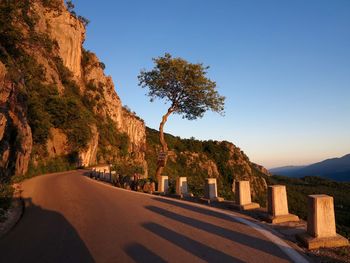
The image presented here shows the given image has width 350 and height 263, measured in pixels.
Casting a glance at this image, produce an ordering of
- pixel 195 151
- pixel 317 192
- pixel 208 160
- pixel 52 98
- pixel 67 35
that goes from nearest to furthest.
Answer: pixel 52 98 → pixel 67 35 → pixel 317 192 → pixel 208 160 → pixel 195 151

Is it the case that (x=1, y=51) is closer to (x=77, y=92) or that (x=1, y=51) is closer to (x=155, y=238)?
(x=155, y=238)

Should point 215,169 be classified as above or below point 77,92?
below

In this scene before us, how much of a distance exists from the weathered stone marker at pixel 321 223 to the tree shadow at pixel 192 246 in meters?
1.93

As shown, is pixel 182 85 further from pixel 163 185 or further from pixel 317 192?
pixel 317 192

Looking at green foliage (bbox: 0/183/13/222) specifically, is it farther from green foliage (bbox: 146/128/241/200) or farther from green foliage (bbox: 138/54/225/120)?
green foliage (bbox: 146/128/241/200)

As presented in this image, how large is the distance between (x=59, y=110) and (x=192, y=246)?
4666 cm

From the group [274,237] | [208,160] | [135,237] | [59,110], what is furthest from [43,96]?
[208,160]

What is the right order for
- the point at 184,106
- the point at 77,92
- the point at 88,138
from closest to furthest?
the point at 184,106
the point at 88,138
the point at 77,92

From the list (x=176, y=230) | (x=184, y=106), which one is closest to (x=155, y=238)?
(x=176, y=230)

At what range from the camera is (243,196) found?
1167cm

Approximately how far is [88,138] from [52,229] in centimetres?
4628

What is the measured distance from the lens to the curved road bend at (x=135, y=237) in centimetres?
641

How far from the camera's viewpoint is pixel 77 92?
69938 mm

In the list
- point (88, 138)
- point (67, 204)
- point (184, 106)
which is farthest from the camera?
point (88, 138)
